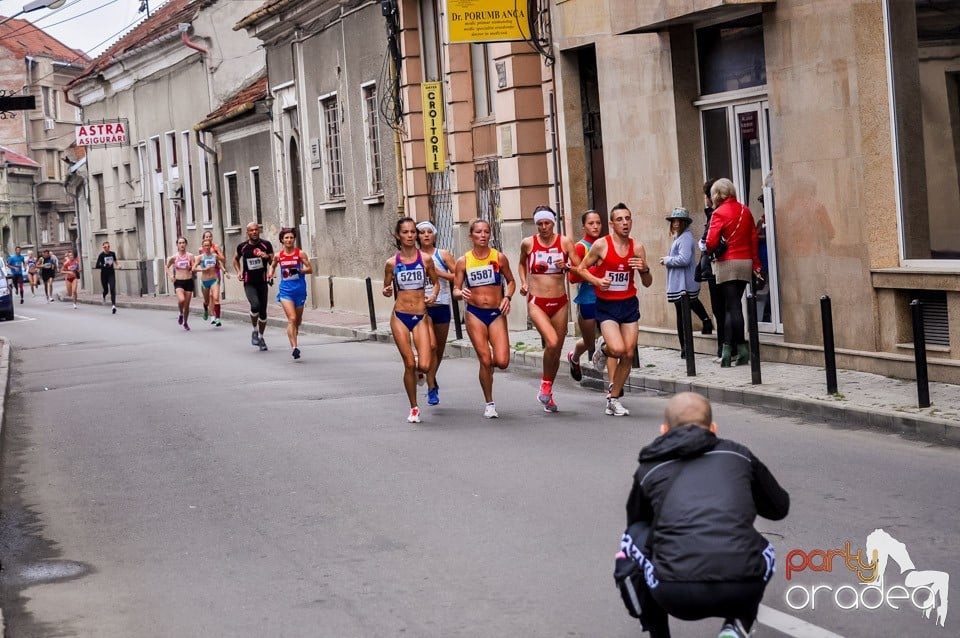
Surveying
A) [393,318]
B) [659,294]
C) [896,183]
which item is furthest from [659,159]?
[393,318]

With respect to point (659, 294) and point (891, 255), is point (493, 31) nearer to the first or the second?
point (659, 294)

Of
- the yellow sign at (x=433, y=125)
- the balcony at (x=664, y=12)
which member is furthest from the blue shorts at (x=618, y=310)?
the yellow sign at (x=433, y=125)

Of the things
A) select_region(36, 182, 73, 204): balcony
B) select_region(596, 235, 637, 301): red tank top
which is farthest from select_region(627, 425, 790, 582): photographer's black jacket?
select_region(36, 182, 73, 204): balcony

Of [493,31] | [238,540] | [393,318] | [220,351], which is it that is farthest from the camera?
[220,351]

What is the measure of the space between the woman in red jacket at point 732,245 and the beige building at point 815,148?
67 cm

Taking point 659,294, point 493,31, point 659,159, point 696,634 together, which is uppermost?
point 493,31

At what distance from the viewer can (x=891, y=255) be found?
13695 mm

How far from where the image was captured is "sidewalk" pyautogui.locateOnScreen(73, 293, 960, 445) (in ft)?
35.7

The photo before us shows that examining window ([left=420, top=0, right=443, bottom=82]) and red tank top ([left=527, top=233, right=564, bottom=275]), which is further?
window ([left=420, top=0, right=443, bottom=82])

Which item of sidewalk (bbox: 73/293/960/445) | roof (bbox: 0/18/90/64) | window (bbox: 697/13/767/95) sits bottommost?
sidewalk (bbox: 73/293/960/445)

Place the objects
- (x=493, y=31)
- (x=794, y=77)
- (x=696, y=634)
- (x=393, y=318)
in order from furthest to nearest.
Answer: (x=493, y=31) → (x=794, y=77) → (x=393, y=318) → (x=696, y=634)

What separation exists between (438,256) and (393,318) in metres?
0.93

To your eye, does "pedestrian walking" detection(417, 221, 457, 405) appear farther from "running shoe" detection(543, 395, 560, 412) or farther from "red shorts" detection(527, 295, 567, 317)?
"running shoe" detection(543, 395, 560, 412)

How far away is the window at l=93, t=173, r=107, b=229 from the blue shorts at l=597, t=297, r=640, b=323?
46.0m
